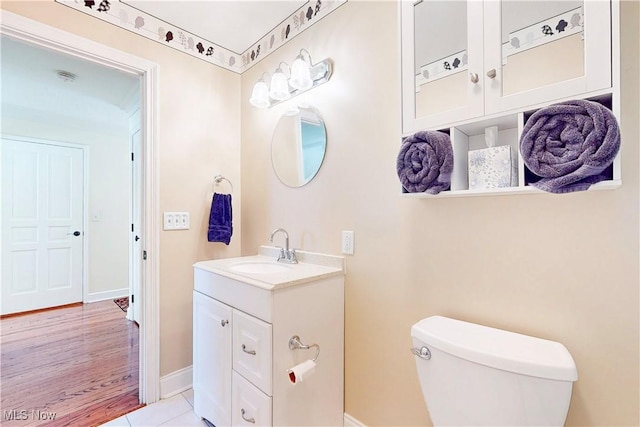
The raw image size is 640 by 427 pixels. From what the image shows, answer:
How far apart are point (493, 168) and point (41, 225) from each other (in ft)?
15.3

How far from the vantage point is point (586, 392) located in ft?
2.94

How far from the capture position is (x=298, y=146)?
1.82 meters

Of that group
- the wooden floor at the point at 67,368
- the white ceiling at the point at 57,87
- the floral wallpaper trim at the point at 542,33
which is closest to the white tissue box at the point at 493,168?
the floral wallpaper trim at the point at 542,33

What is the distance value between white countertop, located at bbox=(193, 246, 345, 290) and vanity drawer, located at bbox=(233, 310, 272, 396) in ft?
0.56

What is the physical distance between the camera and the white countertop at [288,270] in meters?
1.30

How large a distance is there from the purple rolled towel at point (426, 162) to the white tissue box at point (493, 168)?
3.0 inches

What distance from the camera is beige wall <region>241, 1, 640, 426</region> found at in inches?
33.5

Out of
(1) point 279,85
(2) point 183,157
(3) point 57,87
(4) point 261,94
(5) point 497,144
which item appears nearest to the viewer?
(5) point 497,144

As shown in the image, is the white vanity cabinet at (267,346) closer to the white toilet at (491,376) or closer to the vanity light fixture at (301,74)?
the white toilet at (491,376)

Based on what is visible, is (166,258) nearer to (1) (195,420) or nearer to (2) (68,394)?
(1) (195,420)

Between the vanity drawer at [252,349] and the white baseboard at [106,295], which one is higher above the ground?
the vanity drawer at [252,349]

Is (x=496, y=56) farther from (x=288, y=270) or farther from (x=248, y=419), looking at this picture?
(x=248, y=419)

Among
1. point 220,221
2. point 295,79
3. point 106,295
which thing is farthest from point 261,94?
point 106,295

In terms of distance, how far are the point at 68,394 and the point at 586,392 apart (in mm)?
2707
